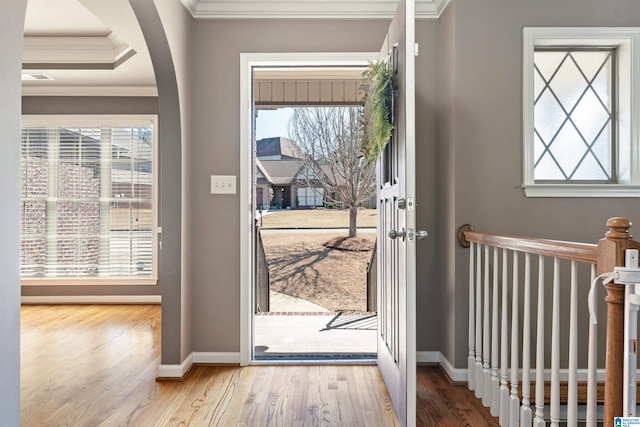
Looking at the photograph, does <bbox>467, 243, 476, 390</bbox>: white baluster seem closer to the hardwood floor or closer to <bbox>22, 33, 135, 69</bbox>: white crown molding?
the hardwood floor

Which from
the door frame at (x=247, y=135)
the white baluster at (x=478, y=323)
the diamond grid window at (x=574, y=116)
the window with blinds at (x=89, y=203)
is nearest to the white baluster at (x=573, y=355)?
the white baluster at (x=478, y=323)

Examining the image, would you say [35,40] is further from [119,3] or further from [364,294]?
[364,294]

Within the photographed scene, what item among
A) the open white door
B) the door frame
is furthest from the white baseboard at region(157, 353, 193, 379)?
the open white door

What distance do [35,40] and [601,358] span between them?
514 centimetres

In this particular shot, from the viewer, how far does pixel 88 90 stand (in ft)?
15.4

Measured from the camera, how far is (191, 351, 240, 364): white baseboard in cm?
287

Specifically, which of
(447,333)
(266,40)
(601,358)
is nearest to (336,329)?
(447,333)

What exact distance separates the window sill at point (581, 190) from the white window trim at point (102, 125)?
3.77 meters

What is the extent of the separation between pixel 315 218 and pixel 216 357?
3.54 meters

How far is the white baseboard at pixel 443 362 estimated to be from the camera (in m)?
2.55

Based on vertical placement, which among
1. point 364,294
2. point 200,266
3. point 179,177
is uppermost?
point 179,177

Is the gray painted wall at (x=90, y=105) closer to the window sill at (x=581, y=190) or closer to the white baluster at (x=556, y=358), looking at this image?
the window sill at (x=581, y=190)

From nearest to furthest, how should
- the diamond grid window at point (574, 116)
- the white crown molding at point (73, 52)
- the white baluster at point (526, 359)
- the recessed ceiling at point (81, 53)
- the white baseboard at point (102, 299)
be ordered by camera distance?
the white baluster at point (526, 359) → the diamond grid window at point (574, 116) → the recessed ceiling at point (81, 53) → the white crown molding at point (73, 52) → the white baseboard at point (102, 299)

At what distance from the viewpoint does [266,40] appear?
113 inches
